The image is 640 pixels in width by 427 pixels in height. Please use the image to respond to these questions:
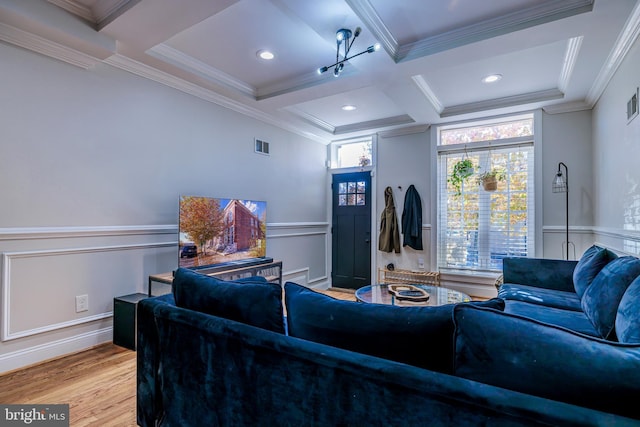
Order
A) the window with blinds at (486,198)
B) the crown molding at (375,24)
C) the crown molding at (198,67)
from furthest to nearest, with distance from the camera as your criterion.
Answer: the window with blinds at (486,198) → the crown molding at (198,67) → the crown molding at (375,24)

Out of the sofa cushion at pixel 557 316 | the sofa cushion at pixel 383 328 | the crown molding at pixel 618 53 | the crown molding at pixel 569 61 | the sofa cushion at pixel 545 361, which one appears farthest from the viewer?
the crown molding at pixel 569 61

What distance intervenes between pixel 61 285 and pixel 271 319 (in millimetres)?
2199

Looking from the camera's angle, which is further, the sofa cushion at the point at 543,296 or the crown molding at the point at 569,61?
the crown molding at the point at 569,61

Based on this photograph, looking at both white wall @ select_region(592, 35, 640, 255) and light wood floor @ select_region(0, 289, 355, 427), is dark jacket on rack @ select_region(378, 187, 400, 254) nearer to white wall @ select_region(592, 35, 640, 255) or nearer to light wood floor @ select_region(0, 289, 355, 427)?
white wall @ select_region(592, 35, 640, 255)

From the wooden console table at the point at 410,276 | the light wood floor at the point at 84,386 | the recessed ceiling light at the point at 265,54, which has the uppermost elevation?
the recessed ceiling light at the point at 265,54

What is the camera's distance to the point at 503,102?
12.4ft

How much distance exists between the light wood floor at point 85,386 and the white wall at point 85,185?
18 centimetres

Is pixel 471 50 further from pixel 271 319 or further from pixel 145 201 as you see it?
pixel 145 201

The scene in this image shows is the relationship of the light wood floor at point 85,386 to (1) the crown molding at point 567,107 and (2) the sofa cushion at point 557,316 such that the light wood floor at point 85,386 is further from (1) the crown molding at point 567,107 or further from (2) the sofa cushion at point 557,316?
(1) the crown molding at point 567,107

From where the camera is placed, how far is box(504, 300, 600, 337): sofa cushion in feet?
6.27

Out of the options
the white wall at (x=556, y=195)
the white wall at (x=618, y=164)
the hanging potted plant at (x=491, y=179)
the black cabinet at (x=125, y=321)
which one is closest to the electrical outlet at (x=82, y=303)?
the black cabinet at (x=125, y=321)

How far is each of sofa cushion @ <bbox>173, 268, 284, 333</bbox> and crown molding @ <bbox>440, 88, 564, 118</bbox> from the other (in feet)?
12.2

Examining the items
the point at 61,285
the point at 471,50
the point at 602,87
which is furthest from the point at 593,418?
the point at 602,87

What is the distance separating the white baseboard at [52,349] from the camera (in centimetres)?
221
